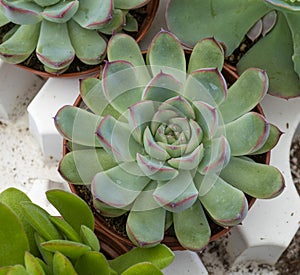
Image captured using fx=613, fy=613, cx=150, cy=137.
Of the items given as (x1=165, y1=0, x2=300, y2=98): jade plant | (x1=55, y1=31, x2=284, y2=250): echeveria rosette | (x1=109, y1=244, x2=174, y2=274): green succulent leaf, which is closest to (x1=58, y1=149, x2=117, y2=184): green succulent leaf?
(x1=55, y1=31, x2=284, y2=250): echeveria rosette

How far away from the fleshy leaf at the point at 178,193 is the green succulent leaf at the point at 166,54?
153 millimetres

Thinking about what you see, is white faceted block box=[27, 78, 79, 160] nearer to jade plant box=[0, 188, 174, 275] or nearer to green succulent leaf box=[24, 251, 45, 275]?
jade plant box=[0, 188, 174, 275]

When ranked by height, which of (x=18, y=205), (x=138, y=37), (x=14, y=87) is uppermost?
(x=138, y=37)

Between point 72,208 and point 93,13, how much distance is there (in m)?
0.30

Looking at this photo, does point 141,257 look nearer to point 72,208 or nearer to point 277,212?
point 72,208

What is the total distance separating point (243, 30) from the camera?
100 centimetres

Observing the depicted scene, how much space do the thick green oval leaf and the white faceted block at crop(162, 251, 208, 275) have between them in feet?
1.08

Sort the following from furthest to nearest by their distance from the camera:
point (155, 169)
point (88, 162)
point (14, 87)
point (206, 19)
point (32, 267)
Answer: point (14, 87)
point (206, 19)
point (88, 162)
point (155, 169)
point (32, 267)

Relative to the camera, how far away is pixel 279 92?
1.00 metres

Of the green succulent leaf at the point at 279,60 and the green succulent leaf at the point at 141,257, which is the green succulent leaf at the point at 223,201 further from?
the green succulent leaf at the point at 279,60

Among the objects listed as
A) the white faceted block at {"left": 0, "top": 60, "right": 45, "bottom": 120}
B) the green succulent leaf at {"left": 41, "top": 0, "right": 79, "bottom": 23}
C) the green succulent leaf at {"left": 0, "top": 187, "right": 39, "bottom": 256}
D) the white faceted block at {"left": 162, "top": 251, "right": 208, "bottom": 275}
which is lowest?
the white faceted block at {"left": 0, "top": 60, "right": 45, "bottom": 120}

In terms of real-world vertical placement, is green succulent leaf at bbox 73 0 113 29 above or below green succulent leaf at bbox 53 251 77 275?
above

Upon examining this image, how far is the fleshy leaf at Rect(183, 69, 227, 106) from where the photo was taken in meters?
0.83

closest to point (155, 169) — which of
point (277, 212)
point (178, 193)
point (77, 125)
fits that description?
point (178, 193)
